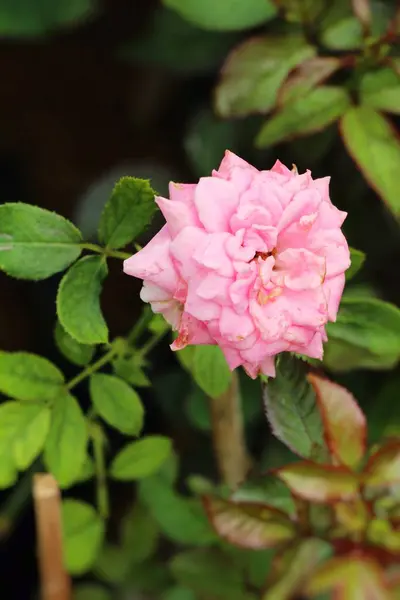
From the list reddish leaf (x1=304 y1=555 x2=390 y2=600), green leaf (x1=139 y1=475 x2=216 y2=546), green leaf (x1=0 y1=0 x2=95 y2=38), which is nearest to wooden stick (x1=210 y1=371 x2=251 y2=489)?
green leaf (x1=139 y1=475 x2=216 y2=546)

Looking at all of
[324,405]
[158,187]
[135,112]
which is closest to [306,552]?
[324,405]

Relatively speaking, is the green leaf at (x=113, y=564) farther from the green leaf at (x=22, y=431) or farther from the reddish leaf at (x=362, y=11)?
the reddish leaf at (x=362, y=11)

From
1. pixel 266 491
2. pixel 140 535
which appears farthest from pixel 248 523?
pixel 140 535

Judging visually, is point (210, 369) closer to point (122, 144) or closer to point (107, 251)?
point (107, 251)

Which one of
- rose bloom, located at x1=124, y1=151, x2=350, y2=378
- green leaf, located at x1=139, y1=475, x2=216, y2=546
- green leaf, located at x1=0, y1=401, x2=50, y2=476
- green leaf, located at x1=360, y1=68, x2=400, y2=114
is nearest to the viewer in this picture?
rose bloom, located at x1=124, y1=151, x2=350, y2=378

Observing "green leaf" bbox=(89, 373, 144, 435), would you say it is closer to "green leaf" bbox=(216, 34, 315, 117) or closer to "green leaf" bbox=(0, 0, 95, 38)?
"green leaf" bbox=(216, 34, 315, 117)

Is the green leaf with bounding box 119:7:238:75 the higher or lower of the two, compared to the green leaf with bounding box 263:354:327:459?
higher
